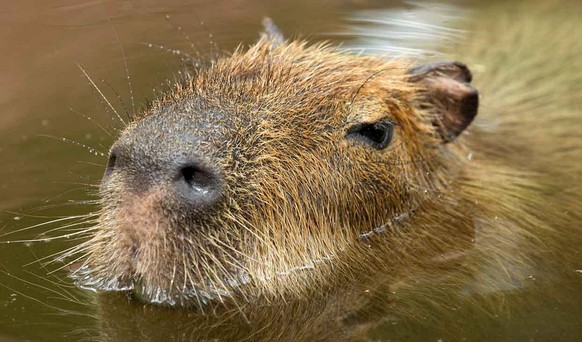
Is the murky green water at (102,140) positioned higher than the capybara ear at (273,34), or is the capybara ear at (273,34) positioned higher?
the capybara ear at (273,34)

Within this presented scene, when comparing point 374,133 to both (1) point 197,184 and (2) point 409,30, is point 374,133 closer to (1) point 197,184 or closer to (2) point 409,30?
(1) point 197,184

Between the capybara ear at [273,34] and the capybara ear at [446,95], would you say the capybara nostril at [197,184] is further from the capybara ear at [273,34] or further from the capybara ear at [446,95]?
the capybara ear at [273,34]

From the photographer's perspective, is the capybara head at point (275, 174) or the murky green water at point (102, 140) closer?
the capybara head at point (275, 174)

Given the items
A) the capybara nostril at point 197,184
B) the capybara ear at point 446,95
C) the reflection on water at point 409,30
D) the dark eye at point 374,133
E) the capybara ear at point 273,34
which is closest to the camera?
the capybara nostril at point 197,184

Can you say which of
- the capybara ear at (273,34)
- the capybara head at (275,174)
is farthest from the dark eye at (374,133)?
the capybara ear at (273,34)

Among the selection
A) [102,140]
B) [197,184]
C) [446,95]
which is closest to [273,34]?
[446,95]

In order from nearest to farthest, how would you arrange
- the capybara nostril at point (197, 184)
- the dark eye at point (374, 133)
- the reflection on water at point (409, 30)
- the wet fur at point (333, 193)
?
the capybara nostril at point (197, 184)
the wet fur at point (333, 193)
the dark eye at point (374, 133)
the reflection on water at point (409, 30)
